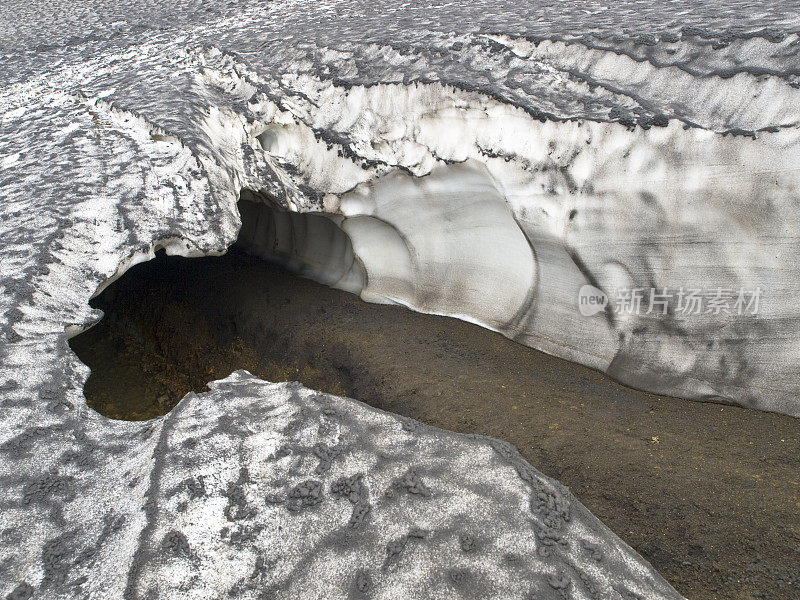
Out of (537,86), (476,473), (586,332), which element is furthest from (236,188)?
(476,473)

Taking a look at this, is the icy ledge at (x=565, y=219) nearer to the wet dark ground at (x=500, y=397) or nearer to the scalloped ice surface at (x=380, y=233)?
the scalloped ice surface at (x=380, y=233)

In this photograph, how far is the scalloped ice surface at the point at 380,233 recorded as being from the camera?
3.57ft

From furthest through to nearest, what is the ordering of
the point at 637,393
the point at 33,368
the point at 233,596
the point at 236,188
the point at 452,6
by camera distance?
the point at 452,6 → the point at 236,188 → the point at 637,393 → the point at 33,368 → the point at 233,596

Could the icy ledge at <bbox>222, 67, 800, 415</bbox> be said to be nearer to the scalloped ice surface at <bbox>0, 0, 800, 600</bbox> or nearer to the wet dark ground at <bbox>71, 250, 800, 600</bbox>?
the scalloped ice surface at <bbox>0, 0, 800, 600</bbox>

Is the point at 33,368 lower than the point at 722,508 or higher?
higher

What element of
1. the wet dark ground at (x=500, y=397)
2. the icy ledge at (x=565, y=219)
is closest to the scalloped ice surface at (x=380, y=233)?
the icy ledge at (x=565, y=219)

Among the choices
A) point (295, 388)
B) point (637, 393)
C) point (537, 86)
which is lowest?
point (637, 393)

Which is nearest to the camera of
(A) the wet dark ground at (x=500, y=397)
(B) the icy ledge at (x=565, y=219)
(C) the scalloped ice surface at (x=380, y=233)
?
(C) the scalloped ice surface at (x=380, y=233)

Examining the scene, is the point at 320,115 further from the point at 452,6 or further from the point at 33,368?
the point at 33,368

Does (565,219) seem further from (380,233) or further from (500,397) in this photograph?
(380,233)

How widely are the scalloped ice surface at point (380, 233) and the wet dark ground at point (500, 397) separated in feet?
0.44

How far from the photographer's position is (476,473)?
1.22 m

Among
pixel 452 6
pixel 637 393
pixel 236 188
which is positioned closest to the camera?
pixel 637 393

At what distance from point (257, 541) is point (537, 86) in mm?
1575
